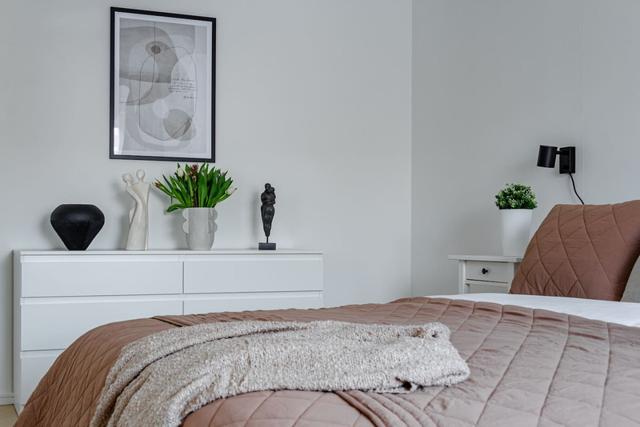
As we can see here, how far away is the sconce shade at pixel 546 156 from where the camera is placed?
3.20m

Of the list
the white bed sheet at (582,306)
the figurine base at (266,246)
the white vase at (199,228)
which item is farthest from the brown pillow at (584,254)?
the white vase at (199,228)

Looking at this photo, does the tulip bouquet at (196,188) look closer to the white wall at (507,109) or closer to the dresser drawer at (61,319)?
the dresser drawer at (61,319)

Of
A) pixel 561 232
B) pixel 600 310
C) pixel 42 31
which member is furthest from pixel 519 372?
pixel 42 31

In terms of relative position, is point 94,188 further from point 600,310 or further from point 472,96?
point 600,310

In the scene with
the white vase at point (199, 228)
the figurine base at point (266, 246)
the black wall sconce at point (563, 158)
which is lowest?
the figurine base at point (266, 246)

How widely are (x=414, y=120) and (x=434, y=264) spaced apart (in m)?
0.92

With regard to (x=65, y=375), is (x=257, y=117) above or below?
above

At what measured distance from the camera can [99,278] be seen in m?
3.36

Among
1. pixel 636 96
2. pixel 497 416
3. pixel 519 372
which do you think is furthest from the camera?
pixel 636 96

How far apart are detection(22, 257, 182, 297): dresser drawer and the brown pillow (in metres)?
1.70

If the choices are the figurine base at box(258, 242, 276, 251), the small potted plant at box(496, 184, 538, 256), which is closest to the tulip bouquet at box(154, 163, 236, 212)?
the figurine base at box(258, 242, 276, 251)

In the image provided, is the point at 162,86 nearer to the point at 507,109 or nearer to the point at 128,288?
the point at 128,288

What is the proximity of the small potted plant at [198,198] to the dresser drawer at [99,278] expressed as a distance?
263mm

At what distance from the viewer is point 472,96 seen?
3959 millimetres
